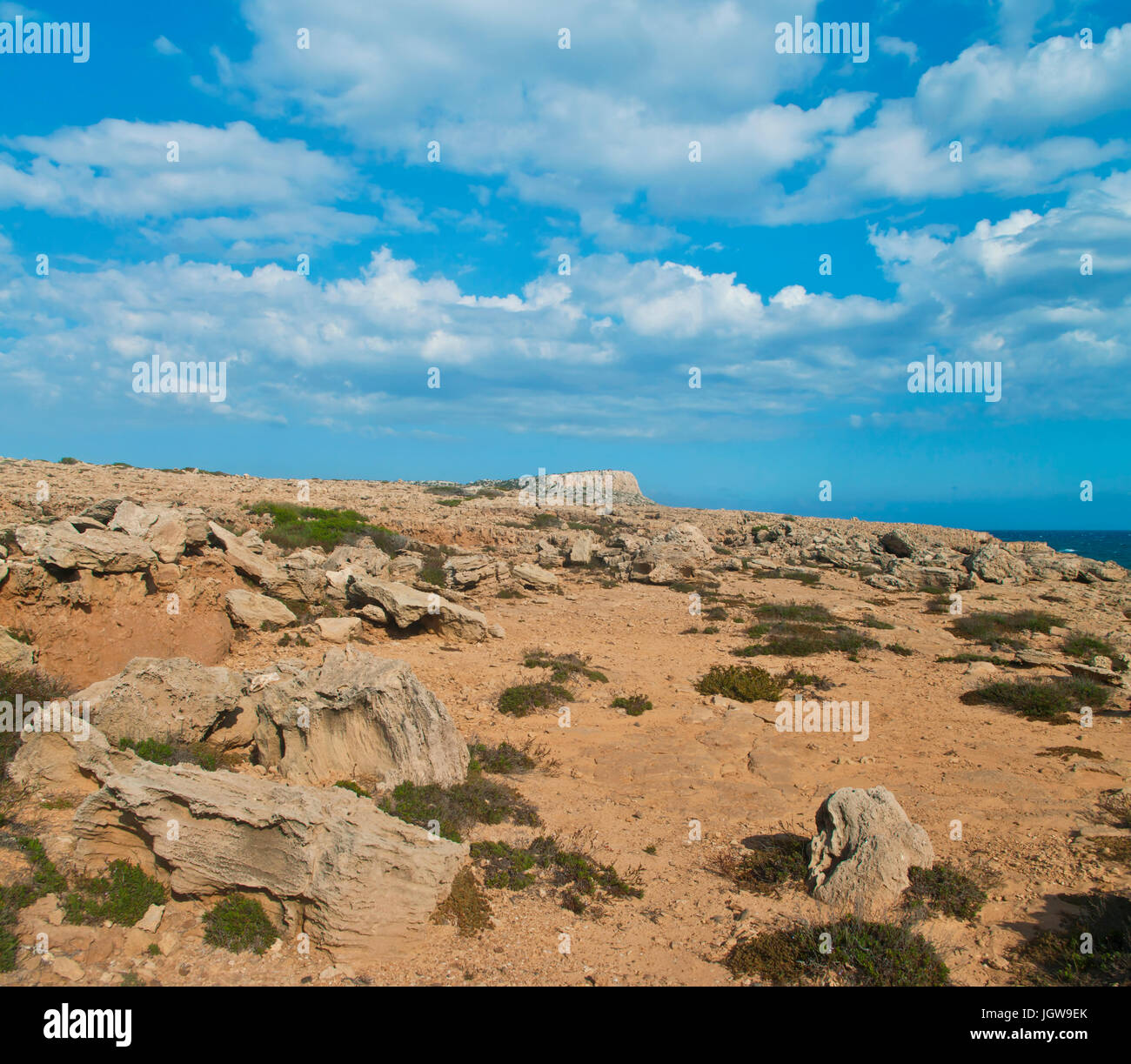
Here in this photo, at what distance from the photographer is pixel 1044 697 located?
10.9 meters

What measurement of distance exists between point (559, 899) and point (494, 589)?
13.6m

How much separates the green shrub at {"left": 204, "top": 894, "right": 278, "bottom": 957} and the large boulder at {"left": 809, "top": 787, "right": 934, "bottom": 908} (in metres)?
4.46

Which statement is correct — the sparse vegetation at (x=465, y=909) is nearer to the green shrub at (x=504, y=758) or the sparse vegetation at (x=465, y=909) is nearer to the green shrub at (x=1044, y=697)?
the green shrub at (x=504, y=758)

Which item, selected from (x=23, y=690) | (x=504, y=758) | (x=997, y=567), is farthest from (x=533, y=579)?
(x=997, y=567)

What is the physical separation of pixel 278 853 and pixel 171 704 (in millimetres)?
3365

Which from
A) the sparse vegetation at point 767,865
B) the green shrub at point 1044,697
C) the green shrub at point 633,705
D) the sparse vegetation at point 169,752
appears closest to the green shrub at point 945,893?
the sparse vegetation at point 767,865

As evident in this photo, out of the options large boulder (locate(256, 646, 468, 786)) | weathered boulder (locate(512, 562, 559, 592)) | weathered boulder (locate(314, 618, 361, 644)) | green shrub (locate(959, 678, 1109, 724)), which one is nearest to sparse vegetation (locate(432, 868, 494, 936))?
large boulder (locate(256, 646, 468, 786))

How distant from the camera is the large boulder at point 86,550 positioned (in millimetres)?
10102

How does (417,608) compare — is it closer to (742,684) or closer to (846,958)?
(742,684)

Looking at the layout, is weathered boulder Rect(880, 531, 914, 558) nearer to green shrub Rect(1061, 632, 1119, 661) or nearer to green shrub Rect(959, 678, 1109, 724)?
green shrub Rect(1061, 632, 1119, 661)

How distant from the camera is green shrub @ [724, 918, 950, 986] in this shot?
4.69m

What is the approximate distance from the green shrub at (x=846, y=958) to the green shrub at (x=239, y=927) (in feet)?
11.3
